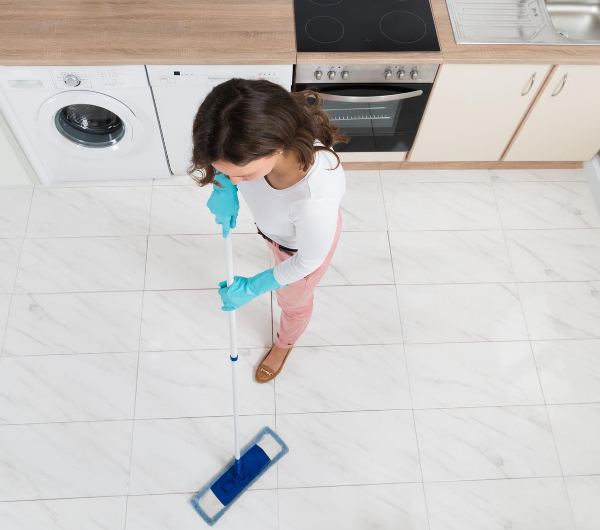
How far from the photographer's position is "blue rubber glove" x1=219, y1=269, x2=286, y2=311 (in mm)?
1661

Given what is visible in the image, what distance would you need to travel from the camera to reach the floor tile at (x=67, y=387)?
2.24m

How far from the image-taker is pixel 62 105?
2.26 meters

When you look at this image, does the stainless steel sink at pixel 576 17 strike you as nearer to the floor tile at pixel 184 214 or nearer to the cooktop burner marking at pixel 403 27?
the cooktop burner marking at pixel 403 27

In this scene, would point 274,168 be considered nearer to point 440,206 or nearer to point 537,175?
point 440,206

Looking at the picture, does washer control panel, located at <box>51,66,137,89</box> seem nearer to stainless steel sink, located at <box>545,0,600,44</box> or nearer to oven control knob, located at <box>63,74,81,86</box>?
oven control knob, located at <box>63,74,81,86</box>

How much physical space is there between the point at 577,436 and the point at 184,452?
1.66 m

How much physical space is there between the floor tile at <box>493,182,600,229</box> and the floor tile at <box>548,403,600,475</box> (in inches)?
36.9

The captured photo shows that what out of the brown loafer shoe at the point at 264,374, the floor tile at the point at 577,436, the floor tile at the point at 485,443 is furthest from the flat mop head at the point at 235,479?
the floor tile at the point at 577,436

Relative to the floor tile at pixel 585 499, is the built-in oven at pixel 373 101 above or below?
above

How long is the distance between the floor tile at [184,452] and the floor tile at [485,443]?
0.63 meters

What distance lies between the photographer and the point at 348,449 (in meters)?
2.24

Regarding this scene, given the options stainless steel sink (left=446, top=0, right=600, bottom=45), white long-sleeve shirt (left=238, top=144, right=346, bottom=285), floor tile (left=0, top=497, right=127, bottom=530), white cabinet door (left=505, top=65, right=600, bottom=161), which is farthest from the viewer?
white cabinet door (left=505, top=65, right=600, bottom=161)

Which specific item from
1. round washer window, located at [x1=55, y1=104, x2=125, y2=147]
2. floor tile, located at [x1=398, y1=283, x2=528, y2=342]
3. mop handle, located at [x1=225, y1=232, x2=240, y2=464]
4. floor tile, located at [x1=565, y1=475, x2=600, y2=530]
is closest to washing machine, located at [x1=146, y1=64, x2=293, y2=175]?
round washer window, located at [x1=55, y1=104, x2=125, y2=147]

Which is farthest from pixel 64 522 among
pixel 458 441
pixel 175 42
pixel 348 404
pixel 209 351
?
pixel 175 42
